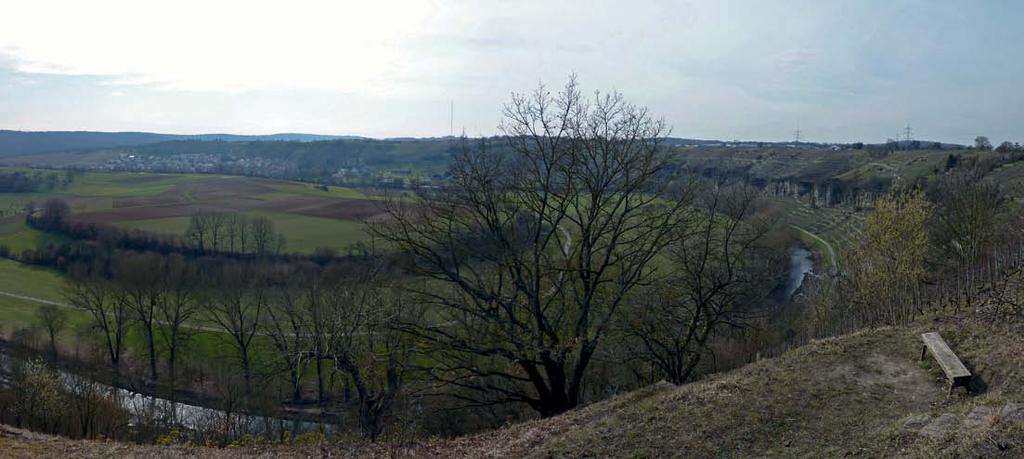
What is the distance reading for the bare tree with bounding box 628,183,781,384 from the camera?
18.4 metres

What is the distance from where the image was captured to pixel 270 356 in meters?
40.2

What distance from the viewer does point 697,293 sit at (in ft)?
65.2

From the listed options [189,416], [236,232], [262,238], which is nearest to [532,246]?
[189,416]

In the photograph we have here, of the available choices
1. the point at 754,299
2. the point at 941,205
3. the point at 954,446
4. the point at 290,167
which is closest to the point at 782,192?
the point at 941,205

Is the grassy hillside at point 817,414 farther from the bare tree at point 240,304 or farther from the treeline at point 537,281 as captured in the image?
the bare tree at point 240,304

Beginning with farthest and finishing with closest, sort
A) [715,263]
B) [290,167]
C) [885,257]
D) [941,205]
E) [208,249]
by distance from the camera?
[290,167] < [208,249] < [941,205] < [885,257] < [715,263]

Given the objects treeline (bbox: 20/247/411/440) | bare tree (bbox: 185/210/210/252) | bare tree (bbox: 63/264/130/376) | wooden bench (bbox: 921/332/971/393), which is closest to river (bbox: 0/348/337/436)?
treeline (bbox: 20/247/411/440)

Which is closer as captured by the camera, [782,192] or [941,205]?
[941,205]

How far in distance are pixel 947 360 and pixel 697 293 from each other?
30.8 ft

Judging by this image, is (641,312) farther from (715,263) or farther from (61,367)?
(61,367)

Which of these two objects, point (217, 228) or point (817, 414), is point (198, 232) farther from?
point (817, 414)

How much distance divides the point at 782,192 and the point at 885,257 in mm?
60700

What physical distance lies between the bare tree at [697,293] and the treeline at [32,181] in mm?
99924

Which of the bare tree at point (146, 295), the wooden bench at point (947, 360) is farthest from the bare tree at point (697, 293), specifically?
the bare tree at point (146, 295)
